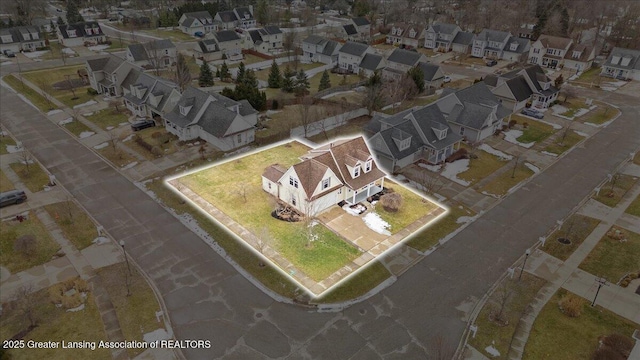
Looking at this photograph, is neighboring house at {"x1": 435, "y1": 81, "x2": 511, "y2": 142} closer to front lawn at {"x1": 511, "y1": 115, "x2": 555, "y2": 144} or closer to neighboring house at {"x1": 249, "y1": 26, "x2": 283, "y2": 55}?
front lawn at {"x1": 511, "y1": 115, "x2": 555, "y2": 144}

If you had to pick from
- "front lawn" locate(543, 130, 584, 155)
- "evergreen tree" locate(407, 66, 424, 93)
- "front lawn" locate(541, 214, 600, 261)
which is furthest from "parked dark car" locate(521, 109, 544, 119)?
"front lawn" locate(541, 214, 600, 261)

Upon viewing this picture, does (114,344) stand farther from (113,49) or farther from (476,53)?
(476,53)

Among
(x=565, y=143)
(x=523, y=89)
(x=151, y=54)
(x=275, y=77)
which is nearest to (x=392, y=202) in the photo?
(x=565, y=143)

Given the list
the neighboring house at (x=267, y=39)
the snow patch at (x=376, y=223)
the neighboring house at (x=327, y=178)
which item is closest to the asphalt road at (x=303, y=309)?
the snow patch at (x=376, y=223)

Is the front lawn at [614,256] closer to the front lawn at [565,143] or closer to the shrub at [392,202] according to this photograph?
the shrub at [392,202]

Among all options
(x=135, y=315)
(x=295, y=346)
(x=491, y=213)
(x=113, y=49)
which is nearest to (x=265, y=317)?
(x=295, y=346)

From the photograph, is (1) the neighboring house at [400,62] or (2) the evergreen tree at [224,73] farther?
(1) the neighboring house at [400,62]
